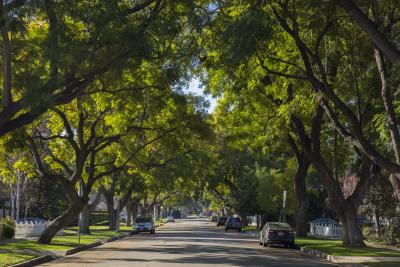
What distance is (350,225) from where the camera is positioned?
99.4 ft

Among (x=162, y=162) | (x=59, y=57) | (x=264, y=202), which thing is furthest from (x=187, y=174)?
(x=59, y=57)

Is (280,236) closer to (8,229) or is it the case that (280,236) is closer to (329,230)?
(329,230)

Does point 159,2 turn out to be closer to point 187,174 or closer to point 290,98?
point 290,98

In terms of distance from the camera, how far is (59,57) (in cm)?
1551

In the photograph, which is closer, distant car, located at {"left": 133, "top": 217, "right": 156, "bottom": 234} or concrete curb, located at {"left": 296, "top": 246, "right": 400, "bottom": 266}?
concrete curb, located at {"left": 296, "top": 246, "right": 400, "bottom": 266}

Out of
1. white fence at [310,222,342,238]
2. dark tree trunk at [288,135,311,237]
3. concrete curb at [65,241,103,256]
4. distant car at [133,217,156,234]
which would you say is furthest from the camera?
distant car at [133,217,156,234]

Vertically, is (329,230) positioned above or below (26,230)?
above

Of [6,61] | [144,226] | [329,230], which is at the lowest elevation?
[329,230]

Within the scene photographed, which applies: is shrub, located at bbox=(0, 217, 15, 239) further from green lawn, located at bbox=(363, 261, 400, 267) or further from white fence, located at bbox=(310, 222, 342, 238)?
white fence, located at bbox=(310, 222, 342, 238)

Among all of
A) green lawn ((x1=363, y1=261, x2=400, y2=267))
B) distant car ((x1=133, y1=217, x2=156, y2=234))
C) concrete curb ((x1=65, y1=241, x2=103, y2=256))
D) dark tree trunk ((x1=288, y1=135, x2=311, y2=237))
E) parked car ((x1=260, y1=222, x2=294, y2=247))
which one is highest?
dark tree trunk ((x1=288, y1=135, x2=311, y2=237))

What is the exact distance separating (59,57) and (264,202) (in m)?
39.9

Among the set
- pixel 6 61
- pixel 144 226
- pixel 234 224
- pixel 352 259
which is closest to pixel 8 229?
pixel 6 61

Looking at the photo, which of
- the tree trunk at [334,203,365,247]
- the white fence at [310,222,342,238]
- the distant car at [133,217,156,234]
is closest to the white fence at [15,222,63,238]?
the distant car at [133,217,156,234]

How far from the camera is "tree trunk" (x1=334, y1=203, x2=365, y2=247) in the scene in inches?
1174
